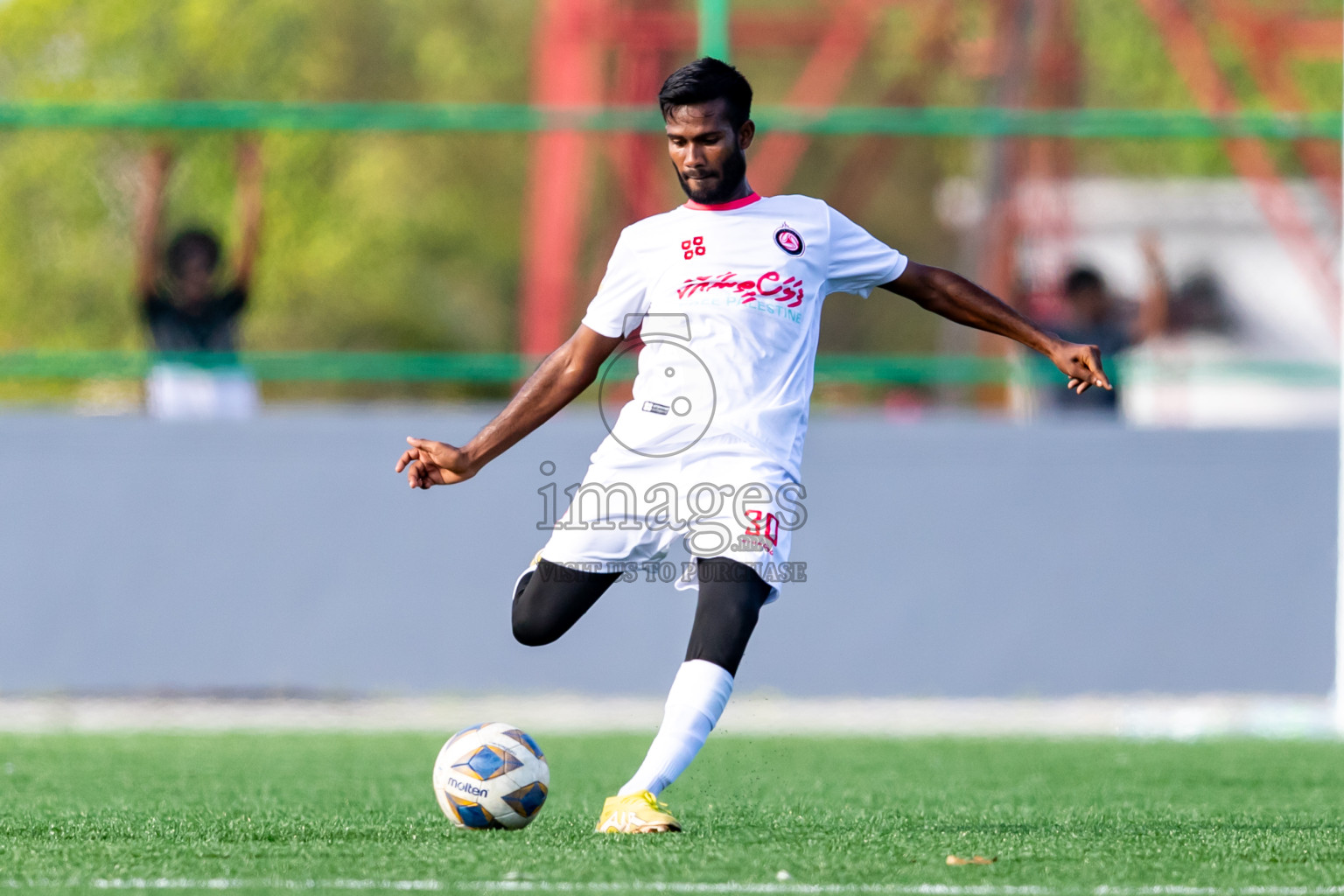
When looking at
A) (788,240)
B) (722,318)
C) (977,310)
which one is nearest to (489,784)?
(722,318)

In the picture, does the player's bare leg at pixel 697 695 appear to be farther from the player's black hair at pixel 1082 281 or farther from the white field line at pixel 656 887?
the player's black hair at pixel 1082 281

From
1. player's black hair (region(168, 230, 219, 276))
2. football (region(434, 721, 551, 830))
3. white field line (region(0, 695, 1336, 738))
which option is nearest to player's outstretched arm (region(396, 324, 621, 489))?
football (region(434, 721, 551, 830))

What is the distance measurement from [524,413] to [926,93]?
62.1 feet

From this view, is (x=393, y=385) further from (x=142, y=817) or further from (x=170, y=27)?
(x=170, y=27)

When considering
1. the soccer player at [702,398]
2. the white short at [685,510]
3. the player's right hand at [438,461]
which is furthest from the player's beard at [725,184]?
the player's right hand at [438,461]

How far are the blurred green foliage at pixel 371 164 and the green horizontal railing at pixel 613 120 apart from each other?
0.15 m

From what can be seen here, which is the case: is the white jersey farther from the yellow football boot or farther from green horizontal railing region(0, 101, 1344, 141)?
green horizontal railing region(0, 101, 1344, 141)

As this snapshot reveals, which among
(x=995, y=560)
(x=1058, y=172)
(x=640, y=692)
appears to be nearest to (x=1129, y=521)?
(x=995, y=560)

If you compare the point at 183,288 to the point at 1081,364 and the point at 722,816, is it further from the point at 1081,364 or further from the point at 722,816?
the point at 1081,364

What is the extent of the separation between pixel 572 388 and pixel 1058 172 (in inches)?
276

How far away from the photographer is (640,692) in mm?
10562

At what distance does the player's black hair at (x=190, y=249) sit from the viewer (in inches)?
405

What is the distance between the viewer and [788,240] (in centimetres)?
495

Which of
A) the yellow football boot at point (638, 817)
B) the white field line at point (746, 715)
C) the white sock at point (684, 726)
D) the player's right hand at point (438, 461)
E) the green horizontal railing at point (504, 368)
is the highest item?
the green horizontal railing at point (504, 368)
